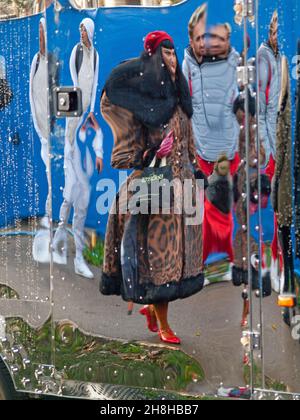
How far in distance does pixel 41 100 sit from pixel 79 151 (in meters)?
0.28

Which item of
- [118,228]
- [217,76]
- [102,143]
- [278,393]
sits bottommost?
[278,393]

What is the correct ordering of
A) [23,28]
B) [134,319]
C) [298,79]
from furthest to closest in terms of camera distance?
1. [23,28]
2. [134,319]
3. [298,79]

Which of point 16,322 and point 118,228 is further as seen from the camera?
point 16,322

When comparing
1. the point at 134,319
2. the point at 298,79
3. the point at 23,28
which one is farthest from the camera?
the point at 23,28

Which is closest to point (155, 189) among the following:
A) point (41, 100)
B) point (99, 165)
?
point (99, 165)

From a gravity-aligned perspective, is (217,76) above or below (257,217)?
above

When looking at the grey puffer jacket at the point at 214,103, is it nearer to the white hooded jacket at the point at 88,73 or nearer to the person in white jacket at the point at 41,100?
the white hooded jacket at the point at 88,73

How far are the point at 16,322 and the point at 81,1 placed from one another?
1294 mm

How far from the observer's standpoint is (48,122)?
350 centimetres

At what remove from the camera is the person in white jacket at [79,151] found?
334cm

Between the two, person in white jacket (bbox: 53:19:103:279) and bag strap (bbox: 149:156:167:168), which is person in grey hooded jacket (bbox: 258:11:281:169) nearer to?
bag strap (bbox: 149:156:167:168)

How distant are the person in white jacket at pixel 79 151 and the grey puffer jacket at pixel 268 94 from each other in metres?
0.63

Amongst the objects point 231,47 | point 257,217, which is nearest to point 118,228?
point 257,217

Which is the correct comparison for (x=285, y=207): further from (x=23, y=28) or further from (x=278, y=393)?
(x=23, y=28)
